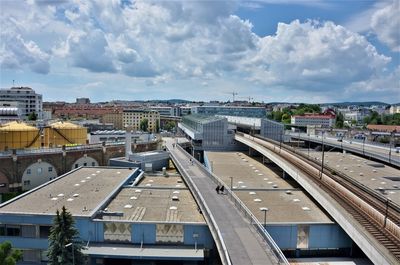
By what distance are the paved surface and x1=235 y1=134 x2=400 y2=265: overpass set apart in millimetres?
6569

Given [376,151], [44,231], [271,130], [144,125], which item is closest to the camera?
[44,231]

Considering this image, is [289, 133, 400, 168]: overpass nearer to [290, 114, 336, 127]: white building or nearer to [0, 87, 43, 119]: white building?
[290, 114, 336, 127]: white building

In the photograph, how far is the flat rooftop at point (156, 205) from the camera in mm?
31156

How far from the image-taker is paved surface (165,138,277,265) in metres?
22.2

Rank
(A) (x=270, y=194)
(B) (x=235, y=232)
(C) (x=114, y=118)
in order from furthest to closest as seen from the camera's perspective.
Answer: (C) (x=114, y=118) → (A) (x=270, y=194) → (B) (x=235, y=232)

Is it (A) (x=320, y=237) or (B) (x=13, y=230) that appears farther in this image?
(B) (x=13, y=230)

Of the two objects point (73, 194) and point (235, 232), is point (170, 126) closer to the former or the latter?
point (73, 194)

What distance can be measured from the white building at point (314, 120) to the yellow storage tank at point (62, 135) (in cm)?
13082

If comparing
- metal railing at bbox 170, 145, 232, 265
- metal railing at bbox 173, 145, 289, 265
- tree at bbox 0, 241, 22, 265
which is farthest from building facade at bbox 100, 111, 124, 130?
tree at bbox 0, 241, 22, 265

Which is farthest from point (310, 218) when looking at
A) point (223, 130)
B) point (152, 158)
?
point (223, 130)

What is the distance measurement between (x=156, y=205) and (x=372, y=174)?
28498 millimetres

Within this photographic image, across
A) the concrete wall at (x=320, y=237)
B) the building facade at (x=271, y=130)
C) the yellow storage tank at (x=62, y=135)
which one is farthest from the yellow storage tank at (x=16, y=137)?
the building facade at (x=271, y=130)

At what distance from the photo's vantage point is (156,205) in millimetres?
34938

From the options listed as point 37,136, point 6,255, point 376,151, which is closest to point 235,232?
point 6,255
